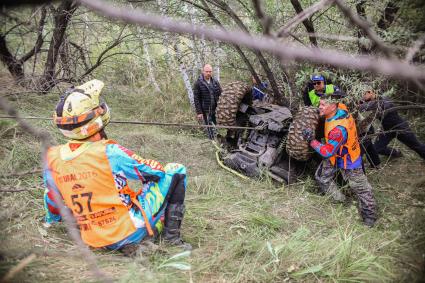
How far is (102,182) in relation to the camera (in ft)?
9.09

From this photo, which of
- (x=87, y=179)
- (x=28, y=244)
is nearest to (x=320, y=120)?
(x=87, y=179)

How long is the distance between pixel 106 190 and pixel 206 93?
4.64m

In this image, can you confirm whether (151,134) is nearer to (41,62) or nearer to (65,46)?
(65,46)

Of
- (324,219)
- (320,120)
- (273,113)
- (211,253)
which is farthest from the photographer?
(273,113)

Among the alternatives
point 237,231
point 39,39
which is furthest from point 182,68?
point 237,231

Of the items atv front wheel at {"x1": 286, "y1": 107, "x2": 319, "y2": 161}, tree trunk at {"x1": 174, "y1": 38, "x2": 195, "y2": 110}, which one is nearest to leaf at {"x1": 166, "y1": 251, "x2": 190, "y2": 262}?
atv front wheel at {"x1": 286, "y1": 107, "x2": 319, "y2": 161}

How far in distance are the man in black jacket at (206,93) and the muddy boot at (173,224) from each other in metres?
3.98

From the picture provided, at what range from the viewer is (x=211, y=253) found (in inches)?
116

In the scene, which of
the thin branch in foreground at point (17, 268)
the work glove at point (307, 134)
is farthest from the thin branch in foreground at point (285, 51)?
the work glove at point (307, 134)

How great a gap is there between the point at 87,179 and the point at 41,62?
6.31m

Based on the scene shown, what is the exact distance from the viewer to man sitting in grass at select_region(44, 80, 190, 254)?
2.73 metres

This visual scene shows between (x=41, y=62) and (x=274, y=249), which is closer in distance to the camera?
(x=274, y=249)

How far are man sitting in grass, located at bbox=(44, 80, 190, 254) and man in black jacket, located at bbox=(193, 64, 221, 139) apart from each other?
13.1 ft

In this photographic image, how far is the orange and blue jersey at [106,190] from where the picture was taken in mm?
2736
